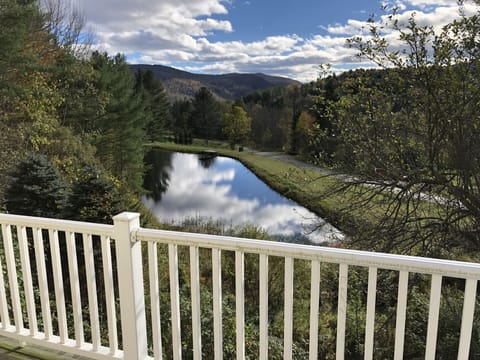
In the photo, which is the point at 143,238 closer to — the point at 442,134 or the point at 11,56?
the point at 442,134

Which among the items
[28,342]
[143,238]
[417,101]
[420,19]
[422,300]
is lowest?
[422,300]

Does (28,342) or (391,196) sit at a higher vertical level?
(391,196)

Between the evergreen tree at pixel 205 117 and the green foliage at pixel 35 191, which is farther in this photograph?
the evergreen tree at pixel 205 117

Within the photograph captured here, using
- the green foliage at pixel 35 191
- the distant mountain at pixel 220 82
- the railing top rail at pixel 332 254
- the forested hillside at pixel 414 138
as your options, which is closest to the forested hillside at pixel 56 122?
the green foliage at pixel 35 191

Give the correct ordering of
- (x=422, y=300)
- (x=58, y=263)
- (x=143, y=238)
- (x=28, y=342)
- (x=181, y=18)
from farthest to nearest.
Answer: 1. (x=181, y=18)
2. (x=422, y=300)
3. (x=28, y=342)
4. (x=58, y=263)
5. (x=143, y=238)

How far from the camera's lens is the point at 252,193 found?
1833 centimetres

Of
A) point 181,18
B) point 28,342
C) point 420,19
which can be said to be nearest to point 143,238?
point 28,342

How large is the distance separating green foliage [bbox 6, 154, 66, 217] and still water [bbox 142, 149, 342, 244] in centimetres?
399

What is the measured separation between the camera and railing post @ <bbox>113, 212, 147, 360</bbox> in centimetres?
171

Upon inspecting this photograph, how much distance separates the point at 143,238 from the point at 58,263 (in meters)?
0.57

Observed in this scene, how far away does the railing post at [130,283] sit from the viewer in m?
1.71

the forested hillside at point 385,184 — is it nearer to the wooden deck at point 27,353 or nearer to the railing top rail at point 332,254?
the wooden deck at point 27,353

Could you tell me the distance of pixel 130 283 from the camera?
1751 millimetres

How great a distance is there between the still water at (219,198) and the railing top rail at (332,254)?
3.52 meters
